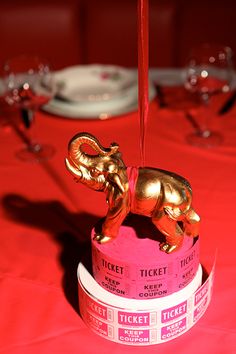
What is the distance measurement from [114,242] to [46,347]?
0.15m

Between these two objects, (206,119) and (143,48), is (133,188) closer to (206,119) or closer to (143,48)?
(143,48)

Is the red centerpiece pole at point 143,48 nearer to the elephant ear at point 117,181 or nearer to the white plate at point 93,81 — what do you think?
the elephant ear at point 117,181

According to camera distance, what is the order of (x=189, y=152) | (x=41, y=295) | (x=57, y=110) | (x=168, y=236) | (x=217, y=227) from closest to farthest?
(x=168, y=236), (x=41, y=295), (x=217, y=227), (x=189, y=152), (x=57, y=110)

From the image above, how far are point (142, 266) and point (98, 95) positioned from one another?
0.68 m

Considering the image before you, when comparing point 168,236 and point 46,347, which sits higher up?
point 168,236

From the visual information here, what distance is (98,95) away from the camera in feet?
4.22

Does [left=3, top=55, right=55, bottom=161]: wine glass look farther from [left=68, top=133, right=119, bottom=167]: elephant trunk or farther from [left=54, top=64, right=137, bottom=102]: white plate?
[left=68, top=133, right=119, bottom=167]: elephant trunk

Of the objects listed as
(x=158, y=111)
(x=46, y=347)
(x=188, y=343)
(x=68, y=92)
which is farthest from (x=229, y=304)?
(x=68, y=92)

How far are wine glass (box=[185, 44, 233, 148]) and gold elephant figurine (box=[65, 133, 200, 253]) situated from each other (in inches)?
21.6

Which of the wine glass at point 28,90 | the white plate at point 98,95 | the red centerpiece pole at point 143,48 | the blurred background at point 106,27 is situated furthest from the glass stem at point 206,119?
the blurred background at point 106,27

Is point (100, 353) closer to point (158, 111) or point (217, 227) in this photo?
point (217, 227)

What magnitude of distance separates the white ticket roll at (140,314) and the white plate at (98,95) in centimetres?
60

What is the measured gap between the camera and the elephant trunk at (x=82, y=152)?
2.18 feet

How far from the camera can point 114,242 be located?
2.31 ft
